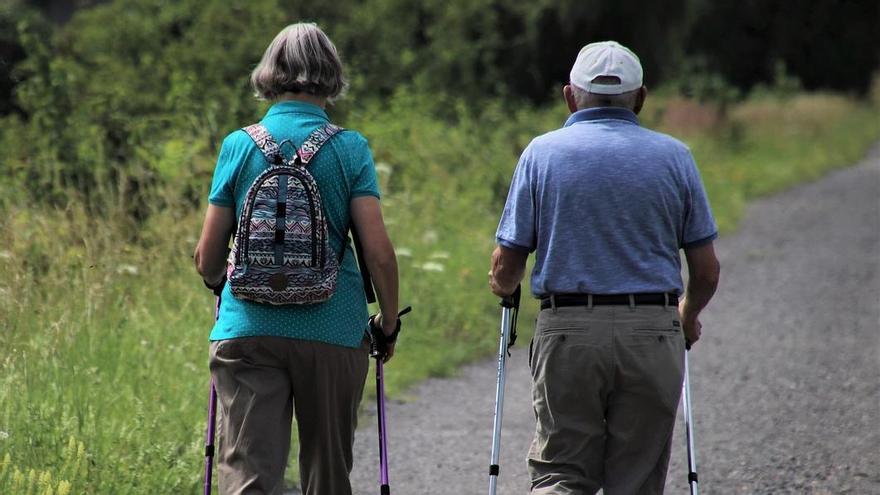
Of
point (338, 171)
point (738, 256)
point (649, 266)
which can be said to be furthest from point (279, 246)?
point (738, 256)

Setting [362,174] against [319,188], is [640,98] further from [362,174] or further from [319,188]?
[319,188]

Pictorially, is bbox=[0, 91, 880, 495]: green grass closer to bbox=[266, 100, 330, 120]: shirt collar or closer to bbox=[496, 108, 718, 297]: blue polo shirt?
bbox=[266, 100, 330, 120]: shirt collar

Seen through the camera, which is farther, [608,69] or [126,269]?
[126,269]

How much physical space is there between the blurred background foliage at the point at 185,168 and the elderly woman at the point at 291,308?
2.80ft

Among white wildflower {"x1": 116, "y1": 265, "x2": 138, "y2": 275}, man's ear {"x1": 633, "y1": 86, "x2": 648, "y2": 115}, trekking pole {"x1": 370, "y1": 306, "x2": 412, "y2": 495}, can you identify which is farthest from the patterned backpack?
white wildflower {"x1": 116, "y1": 265, "x2": 138, "y2": 275}

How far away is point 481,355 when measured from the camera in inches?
366

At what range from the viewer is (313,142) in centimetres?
393

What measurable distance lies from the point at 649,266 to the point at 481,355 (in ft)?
17.4

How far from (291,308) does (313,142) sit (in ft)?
1.58

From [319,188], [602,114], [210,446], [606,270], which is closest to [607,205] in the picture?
[606,270]

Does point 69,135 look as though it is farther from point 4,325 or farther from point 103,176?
point 4,325

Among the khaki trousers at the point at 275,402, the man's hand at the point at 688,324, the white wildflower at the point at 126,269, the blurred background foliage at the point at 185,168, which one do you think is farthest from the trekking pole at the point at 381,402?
the white wildflower at the point at 126,269

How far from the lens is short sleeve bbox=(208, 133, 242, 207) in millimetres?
3943

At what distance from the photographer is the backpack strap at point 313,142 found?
154 inches
